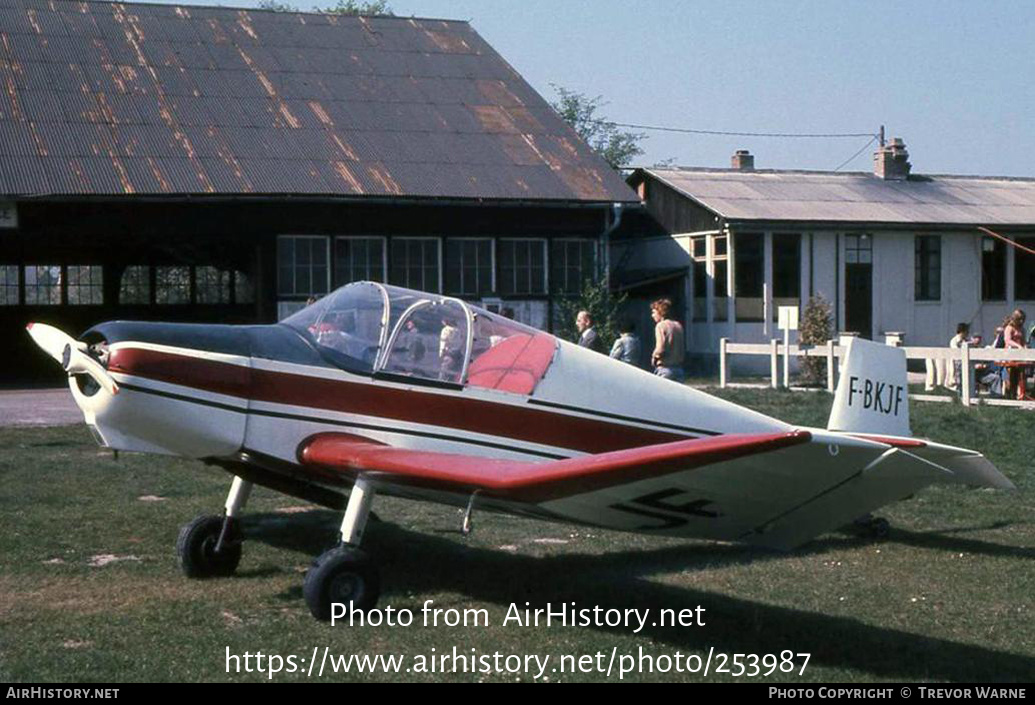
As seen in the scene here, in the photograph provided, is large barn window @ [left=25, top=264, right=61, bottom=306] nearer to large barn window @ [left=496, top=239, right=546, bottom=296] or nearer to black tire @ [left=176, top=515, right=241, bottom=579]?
large barn window @ [left=496, top=239, right=546, bottom=296]

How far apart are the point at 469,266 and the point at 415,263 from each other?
126 cm

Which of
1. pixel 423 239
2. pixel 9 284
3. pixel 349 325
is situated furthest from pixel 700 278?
pixel 349 325

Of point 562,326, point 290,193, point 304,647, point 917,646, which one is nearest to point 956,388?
point 562,326

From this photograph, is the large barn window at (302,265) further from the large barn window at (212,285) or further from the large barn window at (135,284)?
the large barn window at (135,284)

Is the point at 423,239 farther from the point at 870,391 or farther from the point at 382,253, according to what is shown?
the point at 870,391

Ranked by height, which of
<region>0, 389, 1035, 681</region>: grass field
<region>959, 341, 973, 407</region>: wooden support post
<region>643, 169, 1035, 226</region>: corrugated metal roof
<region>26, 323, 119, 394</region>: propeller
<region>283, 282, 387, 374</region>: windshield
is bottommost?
<region>0, 389, 1035, 681</region>: grass field

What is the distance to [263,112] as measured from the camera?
92.3 feet

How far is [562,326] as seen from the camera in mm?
28594

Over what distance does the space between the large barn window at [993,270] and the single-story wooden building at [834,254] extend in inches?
1.0

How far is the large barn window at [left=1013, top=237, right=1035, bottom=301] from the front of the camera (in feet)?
108

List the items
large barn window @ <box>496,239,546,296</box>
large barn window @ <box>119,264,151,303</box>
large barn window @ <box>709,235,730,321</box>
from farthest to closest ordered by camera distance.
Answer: large barn window @ <box>119,264,151,303</box>
large barn window @ <box>709,235,730,321</box>
large barn window @ <box>496,239,546,296</box>

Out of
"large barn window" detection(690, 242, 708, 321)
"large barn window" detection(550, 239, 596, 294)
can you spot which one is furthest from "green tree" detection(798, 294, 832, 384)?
"large barn window" detection(550, 239, 596, 294)

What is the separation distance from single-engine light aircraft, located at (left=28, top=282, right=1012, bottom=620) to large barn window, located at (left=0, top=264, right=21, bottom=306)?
78.9 ft
